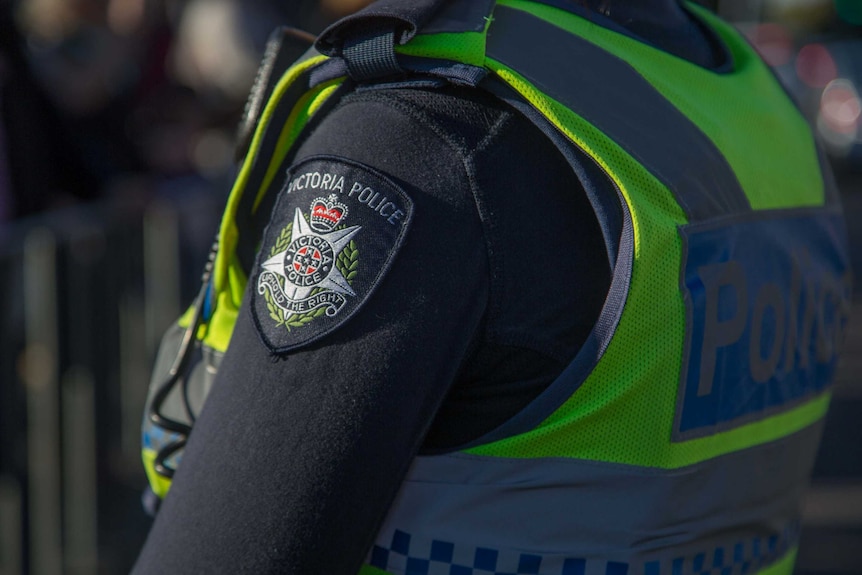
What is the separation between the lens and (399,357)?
97cm

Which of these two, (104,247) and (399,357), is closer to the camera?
(399,357)

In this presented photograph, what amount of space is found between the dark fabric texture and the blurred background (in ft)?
3.38

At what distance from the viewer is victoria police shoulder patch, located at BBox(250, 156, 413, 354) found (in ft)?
3.24

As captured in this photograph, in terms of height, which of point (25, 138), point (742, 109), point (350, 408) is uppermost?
point (742, 109)

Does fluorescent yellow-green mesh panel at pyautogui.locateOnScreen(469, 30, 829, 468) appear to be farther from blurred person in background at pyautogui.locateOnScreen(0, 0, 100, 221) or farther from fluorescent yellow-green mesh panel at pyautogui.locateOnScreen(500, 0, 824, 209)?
blurred person in background at pyautogui.locateOnScreen(0, 0, 100, 221)

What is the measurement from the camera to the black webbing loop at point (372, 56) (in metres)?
1.05

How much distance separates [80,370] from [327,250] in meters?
2.87

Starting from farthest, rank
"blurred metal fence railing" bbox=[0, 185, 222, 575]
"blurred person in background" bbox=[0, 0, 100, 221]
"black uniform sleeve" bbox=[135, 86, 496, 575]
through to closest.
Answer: "blurred person in background" bbox=[0, 0, 100, 221]
"blurred metal fence railing" bbox=[0, 185, 222, 575]
"black uniform sleeve" bbox=[135, 86, 496, 575]

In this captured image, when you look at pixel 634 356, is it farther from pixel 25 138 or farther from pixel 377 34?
pixel 25 138

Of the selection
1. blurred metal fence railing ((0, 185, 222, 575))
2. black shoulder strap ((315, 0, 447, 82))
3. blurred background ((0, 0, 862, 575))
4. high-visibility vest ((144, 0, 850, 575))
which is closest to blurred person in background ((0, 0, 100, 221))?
blurred background ((0, 0, 862, 575))

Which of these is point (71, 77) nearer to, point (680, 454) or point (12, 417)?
point (12, 417)

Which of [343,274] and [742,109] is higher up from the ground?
[742,109]

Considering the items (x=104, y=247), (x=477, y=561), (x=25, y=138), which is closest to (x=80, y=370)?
(x=104, y=247)

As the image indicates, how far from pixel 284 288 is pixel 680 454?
46 centimetres
